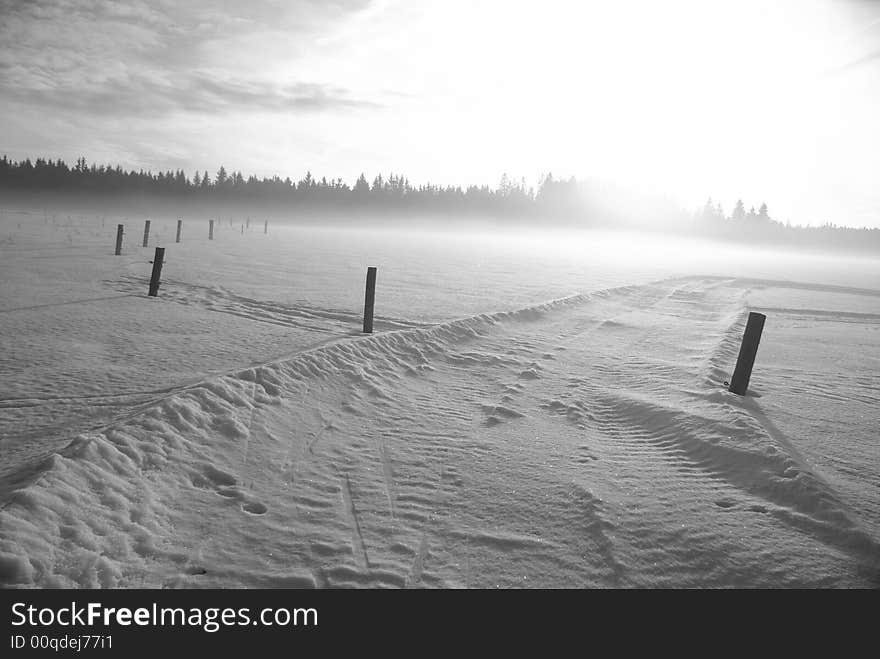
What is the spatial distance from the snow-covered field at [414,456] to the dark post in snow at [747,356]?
29 centimetres

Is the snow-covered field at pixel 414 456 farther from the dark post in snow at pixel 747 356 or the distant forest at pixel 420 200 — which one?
the distant forest at pixel 420 200

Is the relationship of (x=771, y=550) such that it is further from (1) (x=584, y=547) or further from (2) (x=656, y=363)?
(2) (x=656, y=363)

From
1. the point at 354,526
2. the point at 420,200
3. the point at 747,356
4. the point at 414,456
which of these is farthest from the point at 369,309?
the point at 420,200

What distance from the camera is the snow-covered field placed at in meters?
3.71

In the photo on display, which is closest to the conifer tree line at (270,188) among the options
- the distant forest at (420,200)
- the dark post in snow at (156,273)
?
the distant forest at (420,200)

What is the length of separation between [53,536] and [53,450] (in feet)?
4.81

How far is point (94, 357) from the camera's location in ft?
25.5

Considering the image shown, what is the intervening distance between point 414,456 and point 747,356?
19.3 ft

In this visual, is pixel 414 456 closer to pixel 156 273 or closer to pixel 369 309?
pixel 369 309

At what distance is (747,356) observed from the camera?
25.7 feet

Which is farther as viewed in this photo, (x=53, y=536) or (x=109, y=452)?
(x=109, y=452)

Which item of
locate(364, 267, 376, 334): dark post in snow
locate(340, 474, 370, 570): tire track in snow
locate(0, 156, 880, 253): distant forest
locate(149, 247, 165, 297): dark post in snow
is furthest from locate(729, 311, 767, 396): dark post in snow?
locate(0, 156, 880, 253): distant forest
